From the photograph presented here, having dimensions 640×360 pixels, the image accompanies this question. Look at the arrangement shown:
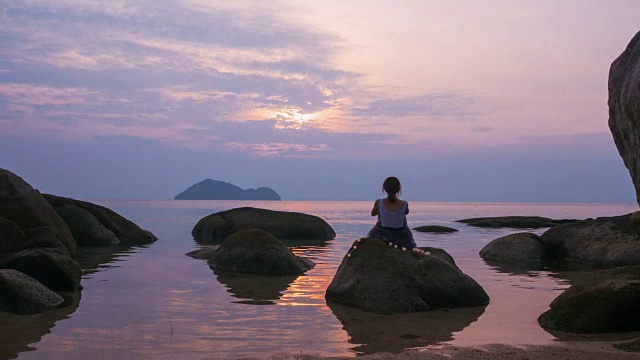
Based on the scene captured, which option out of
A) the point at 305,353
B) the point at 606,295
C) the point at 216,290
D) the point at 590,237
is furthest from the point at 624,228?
the point at 305,353

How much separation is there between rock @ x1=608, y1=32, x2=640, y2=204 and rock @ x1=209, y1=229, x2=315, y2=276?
895 centimetres

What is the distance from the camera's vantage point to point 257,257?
1620 cm

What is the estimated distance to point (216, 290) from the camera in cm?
1323

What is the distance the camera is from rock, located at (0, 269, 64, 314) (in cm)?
1009

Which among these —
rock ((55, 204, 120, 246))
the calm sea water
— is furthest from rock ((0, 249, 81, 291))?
rock ((55, 204, 120, 246))

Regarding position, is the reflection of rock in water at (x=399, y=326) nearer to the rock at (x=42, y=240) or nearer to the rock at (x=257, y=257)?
the rock at (x=257, y=257)

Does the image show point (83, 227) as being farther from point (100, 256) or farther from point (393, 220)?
point (393, 220)

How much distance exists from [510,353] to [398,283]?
3607 millimetres

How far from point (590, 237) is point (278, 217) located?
1844 centimetres

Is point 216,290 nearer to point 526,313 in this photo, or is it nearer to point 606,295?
point 526,313

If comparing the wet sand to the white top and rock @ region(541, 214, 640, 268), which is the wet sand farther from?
rock @ region(541, 214, 640, 268)

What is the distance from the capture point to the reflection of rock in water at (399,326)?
817cm

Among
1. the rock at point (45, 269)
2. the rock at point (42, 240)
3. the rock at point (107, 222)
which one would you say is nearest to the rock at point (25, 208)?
the rock at point (42, 240)

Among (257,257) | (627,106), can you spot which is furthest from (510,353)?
(257,257)
